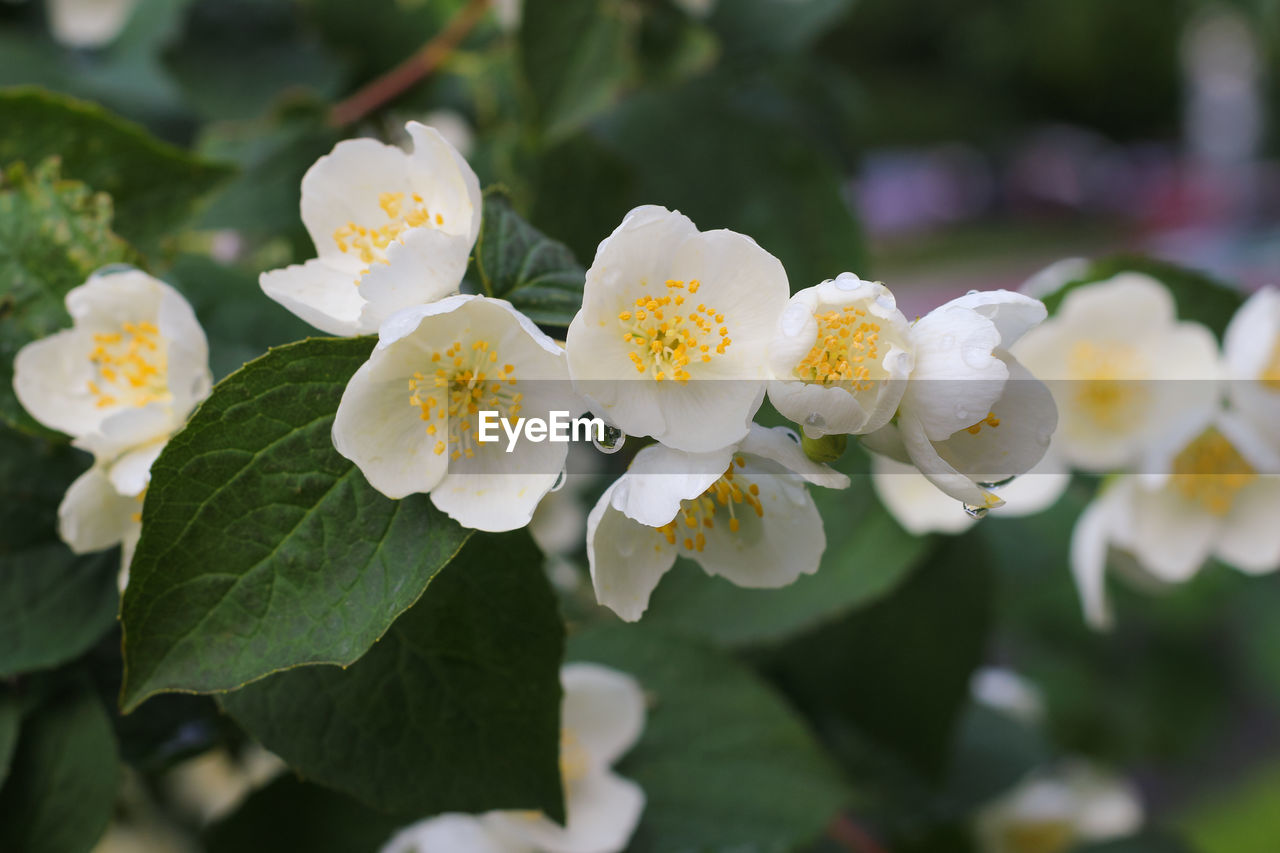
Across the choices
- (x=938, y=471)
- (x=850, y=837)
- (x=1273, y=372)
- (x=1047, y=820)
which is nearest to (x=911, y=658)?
(x=850, y=837)

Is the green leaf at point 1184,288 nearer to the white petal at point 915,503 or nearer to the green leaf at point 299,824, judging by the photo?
the white petal at point 915,503

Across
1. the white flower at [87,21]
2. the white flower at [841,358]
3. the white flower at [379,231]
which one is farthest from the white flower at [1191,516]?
the white flower at [87,21]

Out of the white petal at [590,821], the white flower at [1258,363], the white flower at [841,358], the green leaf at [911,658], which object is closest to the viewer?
the white flower at [841,358]

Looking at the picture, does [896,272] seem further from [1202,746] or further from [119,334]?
[119,334]

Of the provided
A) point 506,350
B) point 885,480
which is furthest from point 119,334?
point 885,480

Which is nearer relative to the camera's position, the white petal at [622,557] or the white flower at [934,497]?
the white petal at [622,557]

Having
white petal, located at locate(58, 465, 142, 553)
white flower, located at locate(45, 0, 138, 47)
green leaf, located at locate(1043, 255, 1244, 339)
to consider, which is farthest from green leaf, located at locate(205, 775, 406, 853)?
white flower, located at locate(45, 0, 138, 47)
